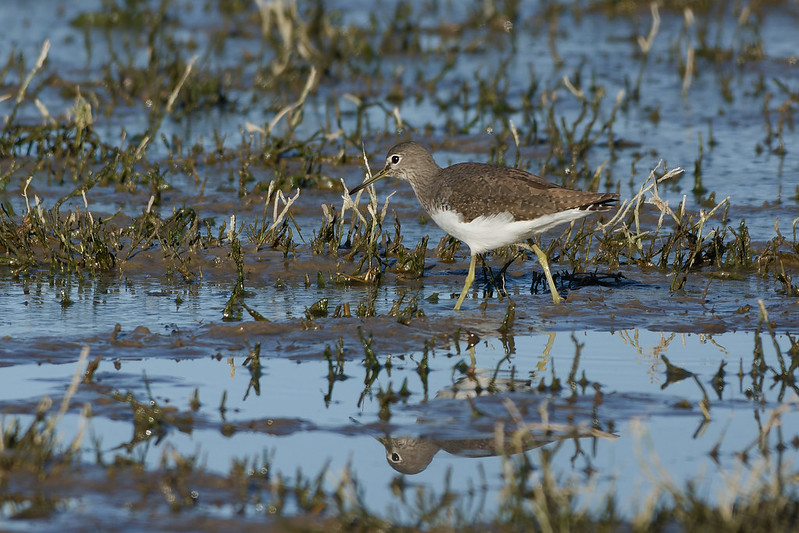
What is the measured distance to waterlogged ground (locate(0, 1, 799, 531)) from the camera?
516 cm

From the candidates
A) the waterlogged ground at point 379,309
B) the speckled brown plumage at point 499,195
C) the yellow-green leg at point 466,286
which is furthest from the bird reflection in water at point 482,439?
the speckled brown plumage at point 499,195

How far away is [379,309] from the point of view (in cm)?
813

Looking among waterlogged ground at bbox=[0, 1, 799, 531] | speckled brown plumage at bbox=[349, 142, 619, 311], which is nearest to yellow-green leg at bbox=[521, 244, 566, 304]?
speckled brown plumage at bbox=[349, 142, 619, 311]

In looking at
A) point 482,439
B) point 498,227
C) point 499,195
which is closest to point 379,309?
point 498,227

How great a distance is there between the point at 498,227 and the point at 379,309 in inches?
40.1

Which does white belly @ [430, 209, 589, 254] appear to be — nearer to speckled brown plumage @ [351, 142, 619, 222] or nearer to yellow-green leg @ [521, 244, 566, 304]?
speckled brown plumage @ [351, 142, 619, 222]

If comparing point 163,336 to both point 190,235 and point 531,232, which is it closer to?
point 190,235

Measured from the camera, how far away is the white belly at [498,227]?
7824 millimetres

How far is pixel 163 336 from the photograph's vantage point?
287 inches

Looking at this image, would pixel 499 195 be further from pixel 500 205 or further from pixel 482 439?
pixel 482 439

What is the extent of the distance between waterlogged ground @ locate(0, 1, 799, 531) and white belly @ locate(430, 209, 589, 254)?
0.45m

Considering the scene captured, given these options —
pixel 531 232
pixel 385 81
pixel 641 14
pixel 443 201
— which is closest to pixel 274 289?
pixel 443 201

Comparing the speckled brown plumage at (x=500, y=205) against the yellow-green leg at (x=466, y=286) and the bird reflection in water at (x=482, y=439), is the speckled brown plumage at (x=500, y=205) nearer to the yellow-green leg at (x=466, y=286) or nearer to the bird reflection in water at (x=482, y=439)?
the yellow-green leg at (x=466, y=286)

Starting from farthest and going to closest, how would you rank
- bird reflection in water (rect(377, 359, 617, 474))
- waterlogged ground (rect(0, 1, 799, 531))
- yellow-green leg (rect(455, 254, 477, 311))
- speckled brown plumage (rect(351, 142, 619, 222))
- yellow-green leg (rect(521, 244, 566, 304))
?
yellow-green leg (rect(521, 244, 566, 304)) < yellow-green leg (rect(455, 254, 477, 311)) < speckled brown plumage (rect(351, 142, 619, 222)) < bird reflection in water (rect(377, 359, 617, 474)) < waterlogged ground (rect(0, 1, 799, 531))
